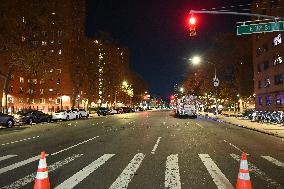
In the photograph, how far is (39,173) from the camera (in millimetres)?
7414

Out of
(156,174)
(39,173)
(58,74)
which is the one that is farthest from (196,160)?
(58,74)

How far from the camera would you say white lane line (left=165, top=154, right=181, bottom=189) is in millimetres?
8938

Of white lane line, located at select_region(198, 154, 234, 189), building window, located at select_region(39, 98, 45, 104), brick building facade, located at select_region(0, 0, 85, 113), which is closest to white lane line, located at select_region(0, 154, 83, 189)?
white lane line, located at select_region(198, 154, 234, 189)

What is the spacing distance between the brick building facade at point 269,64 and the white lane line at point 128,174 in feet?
156

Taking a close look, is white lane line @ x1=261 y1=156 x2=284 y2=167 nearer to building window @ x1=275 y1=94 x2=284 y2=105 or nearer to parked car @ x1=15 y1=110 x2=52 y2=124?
parked car @ x1=15 y1=110 x2=52 y2=124

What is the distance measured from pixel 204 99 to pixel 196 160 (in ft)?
308

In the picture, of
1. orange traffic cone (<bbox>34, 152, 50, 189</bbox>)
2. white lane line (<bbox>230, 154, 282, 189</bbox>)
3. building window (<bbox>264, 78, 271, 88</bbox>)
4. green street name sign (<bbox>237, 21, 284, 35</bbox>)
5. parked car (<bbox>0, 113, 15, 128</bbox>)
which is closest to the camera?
orange traffic cone (<bbox>34, 152, 50, 189</bbox>)

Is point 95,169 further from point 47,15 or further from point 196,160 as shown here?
point 47,15

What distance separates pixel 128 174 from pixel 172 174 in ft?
3.77

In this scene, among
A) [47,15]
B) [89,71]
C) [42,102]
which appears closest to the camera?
[47,15]

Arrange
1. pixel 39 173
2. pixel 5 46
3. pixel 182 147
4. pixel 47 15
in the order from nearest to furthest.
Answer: pixel 39 173 < pixel 182 147 < pixel 5 46 < pixel 47 15

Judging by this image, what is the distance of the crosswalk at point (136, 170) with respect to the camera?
905cm

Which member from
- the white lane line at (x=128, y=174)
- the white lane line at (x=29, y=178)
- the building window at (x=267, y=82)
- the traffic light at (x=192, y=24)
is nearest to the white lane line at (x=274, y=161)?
the white lane line at (x=128, y=174)

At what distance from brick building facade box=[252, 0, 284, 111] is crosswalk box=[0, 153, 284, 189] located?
4629 cm
